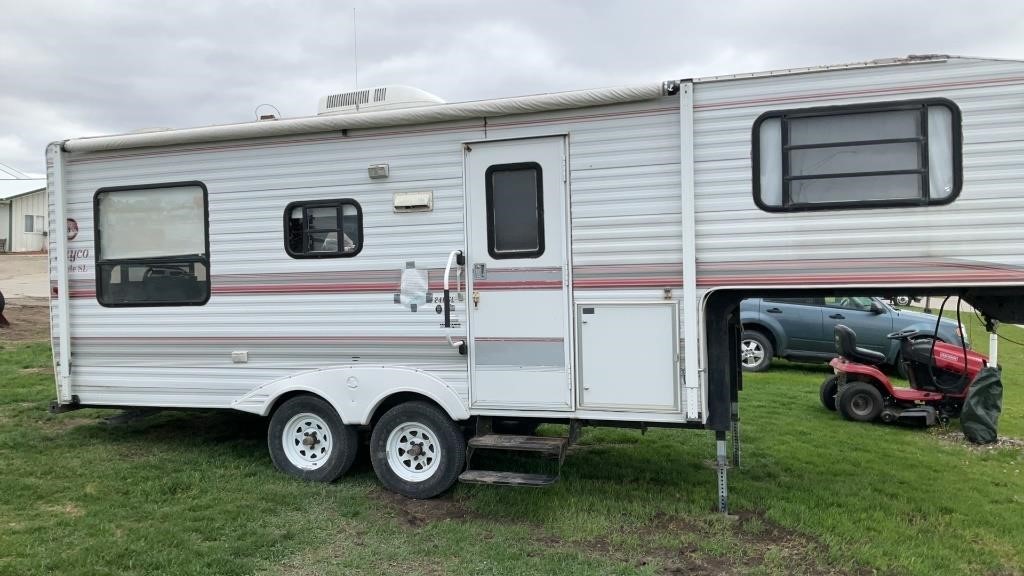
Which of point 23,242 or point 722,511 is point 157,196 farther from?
point 23,242

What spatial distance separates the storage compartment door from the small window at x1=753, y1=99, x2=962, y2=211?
105 centimetres

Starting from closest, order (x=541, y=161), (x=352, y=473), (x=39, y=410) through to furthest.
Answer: (x=541, y=161), (x=352, y=473), (x=39, y=410)

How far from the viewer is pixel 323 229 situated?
5.77 metres

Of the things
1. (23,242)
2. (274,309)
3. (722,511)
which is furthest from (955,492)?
(23,242)

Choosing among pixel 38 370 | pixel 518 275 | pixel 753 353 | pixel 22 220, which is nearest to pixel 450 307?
pixel 518 275

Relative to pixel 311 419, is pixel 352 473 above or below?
below

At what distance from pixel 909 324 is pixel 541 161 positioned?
8.17m

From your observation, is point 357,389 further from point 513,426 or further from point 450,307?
point 513,426

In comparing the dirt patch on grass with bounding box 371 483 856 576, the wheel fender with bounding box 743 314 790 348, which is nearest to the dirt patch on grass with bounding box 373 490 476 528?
the dirt patch on grass with bounding box 371 483 856 576

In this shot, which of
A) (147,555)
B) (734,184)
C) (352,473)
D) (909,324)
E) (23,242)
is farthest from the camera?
(23,242)

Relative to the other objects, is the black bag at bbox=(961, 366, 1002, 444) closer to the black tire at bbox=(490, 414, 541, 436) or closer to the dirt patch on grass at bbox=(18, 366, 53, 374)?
the black tire at bbox=(490, 414, 541, 436)

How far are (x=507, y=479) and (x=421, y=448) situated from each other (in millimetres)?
832

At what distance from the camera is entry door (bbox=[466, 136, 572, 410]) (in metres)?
5.25

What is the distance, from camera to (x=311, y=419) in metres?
5.87
